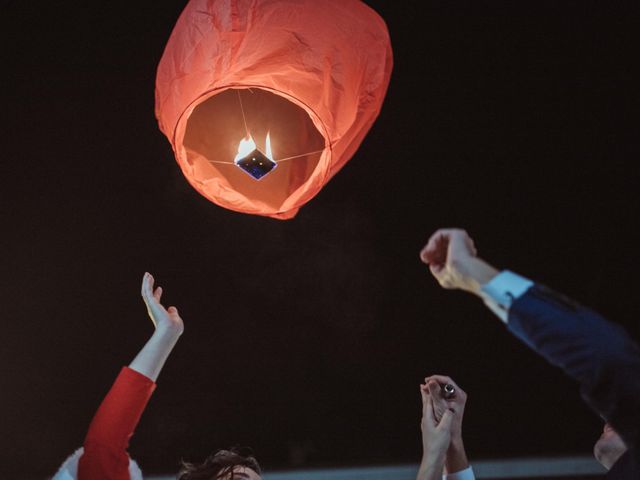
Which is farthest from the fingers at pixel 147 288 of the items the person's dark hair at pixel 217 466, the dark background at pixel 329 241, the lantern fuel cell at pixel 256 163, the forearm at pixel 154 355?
the dark background at pixel 329 241

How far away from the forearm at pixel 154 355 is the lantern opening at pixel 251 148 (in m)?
0.36

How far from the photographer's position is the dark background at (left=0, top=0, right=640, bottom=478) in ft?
8.79

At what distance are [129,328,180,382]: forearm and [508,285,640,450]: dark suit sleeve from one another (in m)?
0.83

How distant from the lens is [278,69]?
4.13ft

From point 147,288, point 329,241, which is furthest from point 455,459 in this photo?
point 329,241

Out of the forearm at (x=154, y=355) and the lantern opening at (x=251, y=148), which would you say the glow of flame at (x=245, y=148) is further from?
the forearm at (x=154, y=355)

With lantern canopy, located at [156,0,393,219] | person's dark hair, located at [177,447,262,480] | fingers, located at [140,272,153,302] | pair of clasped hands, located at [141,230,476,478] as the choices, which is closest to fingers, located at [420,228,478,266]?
pair of clasped hands, located at [141,230,476,478]

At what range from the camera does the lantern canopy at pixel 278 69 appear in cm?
123

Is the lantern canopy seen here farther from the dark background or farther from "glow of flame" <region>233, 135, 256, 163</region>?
the dark background

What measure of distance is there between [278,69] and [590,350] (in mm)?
800

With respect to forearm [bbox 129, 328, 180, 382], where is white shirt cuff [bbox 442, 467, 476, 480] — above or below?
below

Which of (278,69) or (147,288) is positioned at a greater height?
(278,69)

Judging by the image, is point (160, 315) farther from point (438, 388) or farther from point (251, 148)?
point (438, 388)

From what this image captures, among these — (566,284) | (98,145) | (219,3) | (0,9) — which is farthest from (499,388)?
(0,9)
